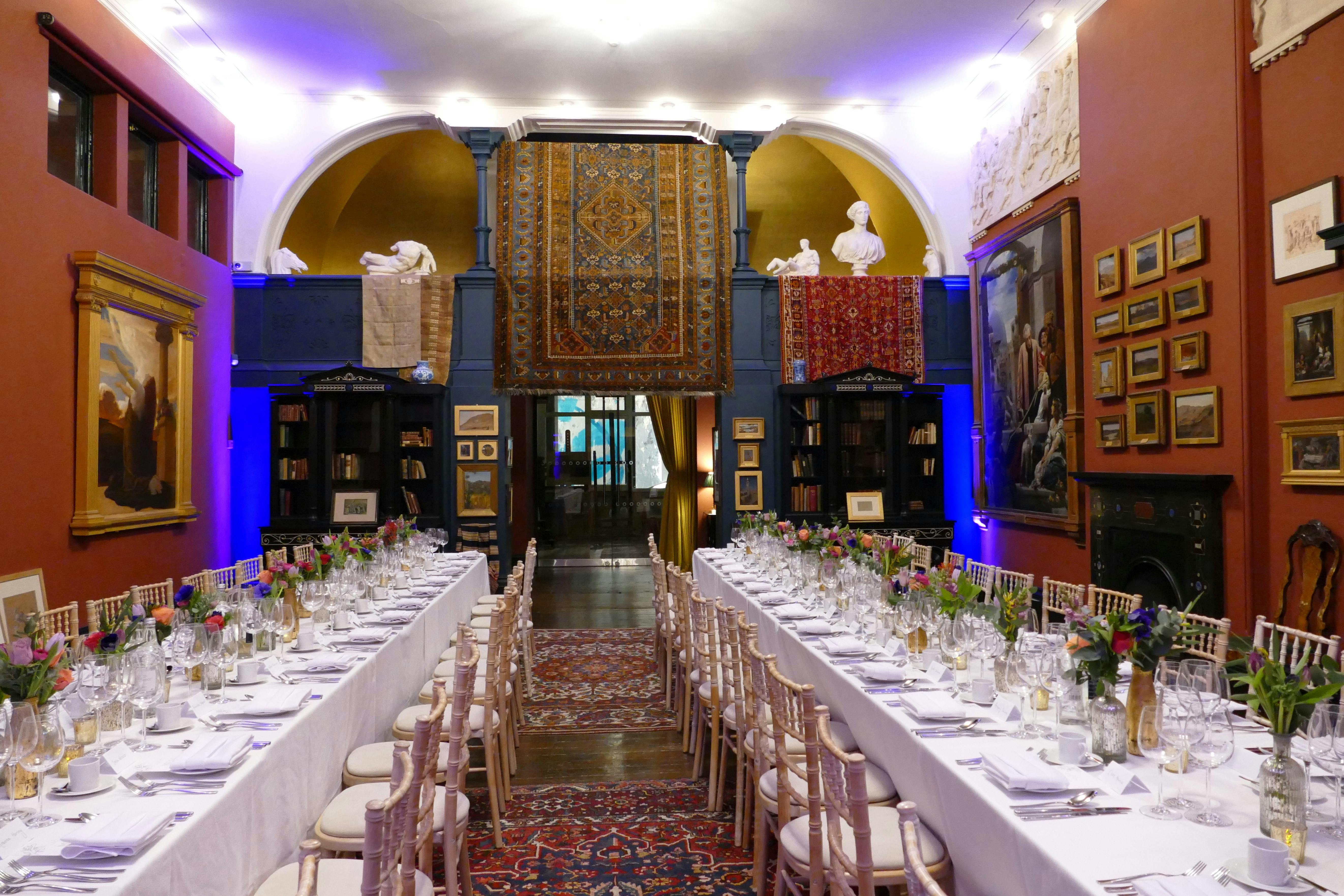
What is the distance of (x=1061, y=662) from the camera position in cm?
247

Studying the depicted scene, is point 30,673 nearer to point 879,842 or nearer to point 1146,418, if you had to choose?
point 879,842

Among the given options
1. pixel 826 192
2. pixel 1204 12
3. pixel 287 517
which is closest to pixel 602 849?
pixel 1204 12

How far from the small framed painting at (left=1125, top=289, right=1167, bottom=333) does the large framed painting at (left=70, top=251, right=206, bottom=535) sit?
25.2 ft

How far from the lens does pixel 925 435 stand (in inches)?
388

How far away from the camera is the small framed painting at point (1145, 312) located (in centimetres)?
615

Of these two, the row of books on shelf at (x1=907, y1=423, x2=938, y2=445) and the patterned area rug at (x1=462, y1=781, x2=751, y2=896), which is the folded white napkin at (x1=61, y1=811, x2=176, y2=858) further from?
the row of books on shelf at (x1=907, y1=423, x2=938, y2=445)

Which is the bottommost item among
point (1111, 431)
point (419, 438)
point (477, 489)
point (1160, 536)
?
point (1160, 536)

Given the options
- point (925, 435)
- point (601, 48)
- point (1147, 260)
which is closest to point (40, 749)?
point (1147, 260)

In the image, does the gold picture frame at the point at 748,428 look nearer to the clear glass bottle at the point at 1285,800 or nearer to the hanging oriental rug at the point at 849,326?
the hanging oriental rug at the point at 849,326

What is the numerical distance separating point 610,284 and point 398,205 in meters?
4.67

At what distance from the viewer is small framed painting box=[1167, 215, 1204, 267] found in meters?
5.71

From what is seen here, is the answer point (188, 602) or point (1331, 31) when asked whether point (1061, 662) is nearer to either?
point (188, 602)

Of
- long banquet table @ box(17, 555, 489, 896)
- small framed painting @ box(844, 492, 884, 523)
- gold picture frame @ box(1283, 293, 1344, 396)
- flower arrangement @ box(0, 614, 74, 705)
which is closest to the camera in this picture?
long banquet table @ box(17, 555, 489, 896)

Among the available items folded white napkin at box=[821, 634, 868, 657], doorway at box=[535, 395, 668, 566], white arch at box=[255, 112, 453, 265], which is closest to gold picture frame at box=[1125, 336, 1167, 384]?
folded white napkin at box=[821, 634, 868, 657]
